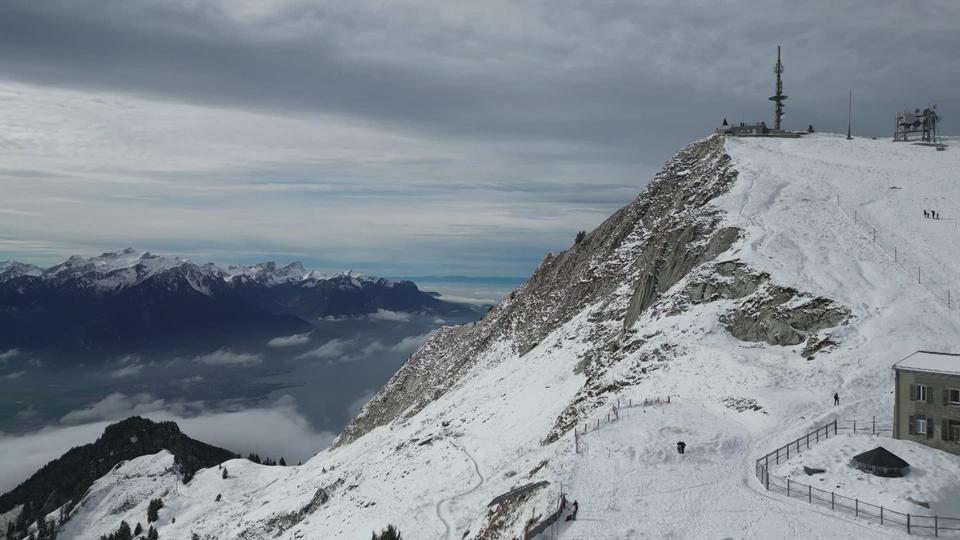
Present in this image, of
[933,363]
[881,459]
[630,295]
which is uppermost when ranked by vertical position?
[933,363]

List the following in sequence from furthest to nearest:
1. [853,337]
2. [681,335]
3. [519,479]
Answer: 1. [681,335]
2. [853,337]
3. [519,479]

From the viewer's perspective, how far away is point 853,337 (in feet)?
143

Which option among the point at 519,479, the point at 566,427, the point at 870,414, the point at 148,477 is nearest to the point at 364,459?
the point at 566,427

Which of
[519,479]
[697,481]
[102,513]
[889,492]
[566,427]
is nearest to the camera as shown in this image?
[889,492]

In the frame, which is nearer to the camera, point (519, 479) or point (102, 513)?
point (519, 479)

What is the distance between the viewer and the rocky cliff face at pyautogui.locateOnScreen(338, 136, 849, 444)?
161ft

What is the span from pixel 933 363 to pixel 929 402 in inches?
82.6

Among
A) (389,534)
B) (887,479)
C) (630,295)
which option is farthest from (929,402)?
(630,295)

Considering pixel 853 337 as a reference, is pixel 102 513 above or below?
below

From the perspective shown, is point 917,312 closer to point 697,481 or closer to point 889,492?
point 889,492

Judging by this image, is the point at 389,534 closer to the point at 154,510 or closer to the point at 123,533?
the point at 154,510

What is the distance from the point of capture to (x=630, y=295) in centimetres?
7256

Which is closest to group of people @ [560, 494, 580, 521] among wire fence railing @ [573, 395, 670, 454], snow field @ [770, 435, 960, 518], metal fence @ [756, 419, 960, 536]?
wire fence railing @ [573, 395, 670, 454]

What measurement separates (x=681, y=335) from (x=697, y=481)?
20.9 metres
